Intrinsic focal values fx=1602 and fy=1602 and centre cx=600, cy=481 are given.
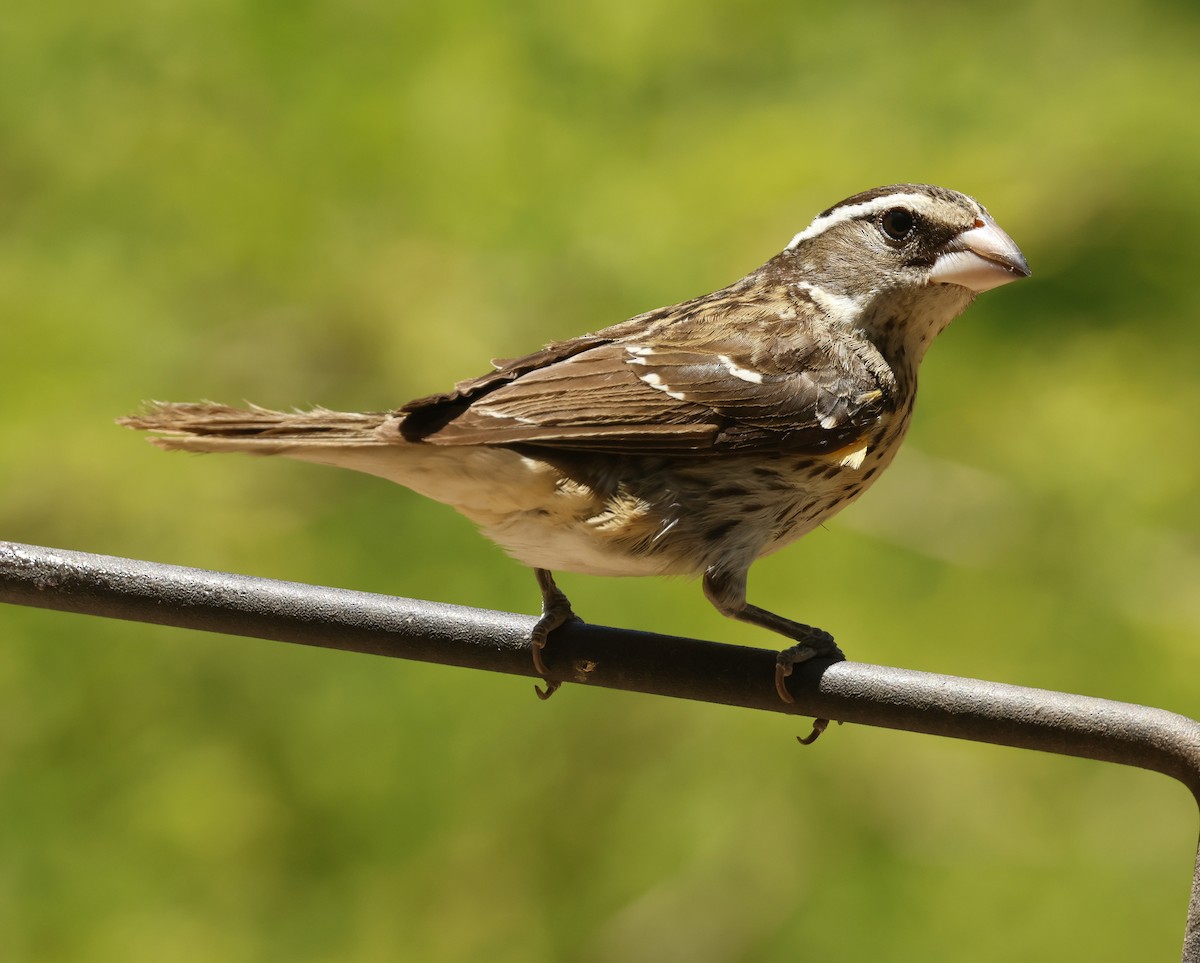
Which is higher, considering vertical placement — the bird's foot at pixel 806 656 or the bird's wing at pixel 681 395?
the bird's wing at pixel 681 395

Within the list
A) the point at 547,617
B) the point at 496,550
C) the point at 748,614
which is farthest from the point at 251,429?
the point at 496,550

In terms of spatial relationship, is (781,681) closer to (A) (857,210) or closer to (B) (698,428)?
(B) (698,428)

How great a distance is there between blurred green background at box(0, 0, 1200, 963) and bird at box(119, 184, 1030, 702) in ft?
2.81

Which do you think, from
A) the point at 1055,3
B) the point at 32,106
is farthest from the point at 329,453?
the point at 1055,3

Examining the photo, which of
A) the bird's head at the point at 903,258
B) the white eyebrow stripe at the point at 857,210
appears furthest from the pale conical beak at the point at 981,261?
the white eyebrow stripe at the point at 857,210

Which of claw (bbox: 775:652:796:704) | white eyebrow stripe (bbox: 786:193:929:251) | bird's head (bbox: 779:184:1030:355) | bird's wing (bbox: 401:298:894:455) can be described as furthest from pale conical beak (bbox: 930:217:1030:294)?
claw (bbox: 775:652:796:704)

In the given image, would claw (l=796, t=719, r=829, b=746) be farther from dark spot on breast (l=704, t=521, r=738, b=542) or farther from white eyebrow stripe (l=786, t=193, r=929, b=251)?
white eyebrow stripe (l=786, t=193, r=929, b=251)

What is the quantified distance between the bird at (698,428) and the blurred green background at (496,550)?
0.86 m

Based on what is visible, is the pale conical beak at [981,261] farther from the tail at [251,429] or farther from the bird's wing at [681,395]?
the tail at [251,429]

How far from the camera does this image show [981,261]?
3.00 meters

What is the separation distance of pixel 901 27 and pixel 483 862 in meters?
3.24

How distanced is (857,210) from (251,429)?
4.31 ft

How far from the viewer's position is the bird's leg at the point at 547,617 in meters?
2.53

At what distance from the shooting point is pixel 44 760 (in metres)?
3.96
